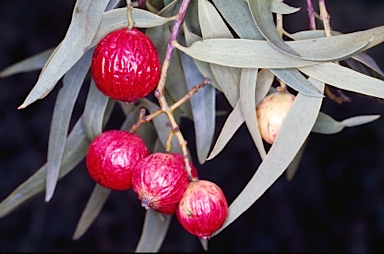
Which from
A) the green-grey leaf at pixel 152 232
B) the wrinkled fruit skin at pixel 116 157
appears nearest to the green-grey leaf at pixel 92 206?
the green-grey leaf at pixel 152 232

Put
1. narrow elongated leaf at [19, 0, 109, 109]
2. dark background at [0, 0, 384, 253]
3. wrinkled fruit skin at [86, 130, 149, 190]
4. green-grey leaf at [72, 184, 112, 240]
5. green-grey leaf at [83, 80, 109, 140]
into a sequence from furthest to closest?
dark background at [0, 0, 384, 253], green-grey leaf at [72, 184, 112, 240], green-grey leaf at [83, 80, 109, 140], wrinkled fruit skin at [86, 130, 149, 190], narrow elongated leaf at [19, 0, 109, 109]

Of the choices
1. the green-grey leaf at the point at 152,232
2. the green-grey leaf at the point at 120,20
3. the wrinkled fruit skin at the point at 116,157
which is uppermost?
the green-grey leaf at the point at 120,20

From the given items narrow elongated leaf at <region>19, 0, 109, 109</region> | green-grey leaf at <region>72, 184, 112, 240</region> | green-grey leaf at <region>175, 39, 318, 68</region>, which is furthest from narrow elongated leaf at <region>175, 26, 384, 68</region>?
green-grey leaf at <region>72, 184, 112, 240</region>

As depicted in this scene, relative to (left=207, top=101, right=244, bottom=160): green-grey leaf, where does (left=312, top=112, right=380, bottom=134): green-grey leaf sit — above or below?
below

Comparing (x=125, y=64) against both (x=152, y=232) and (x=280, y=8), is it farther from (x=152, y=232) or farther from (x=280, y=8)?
(x=152, y=232)

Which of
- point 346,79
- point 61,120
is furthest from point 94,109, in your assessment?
point 346,79

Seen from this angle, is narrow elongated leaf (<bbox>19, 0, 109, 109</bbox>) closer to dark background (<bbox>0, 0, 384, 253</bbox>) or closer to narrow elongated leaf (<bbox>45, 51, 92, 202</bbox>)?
narrow elongated leaf (<bbox>45, 51, 92, 202</bbox>)

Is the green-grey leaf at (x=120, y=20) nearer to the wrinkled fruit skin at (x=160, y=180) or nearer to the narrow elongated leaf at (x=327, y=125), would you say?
the wrinkled fruit skin at (x=160, y=180)
